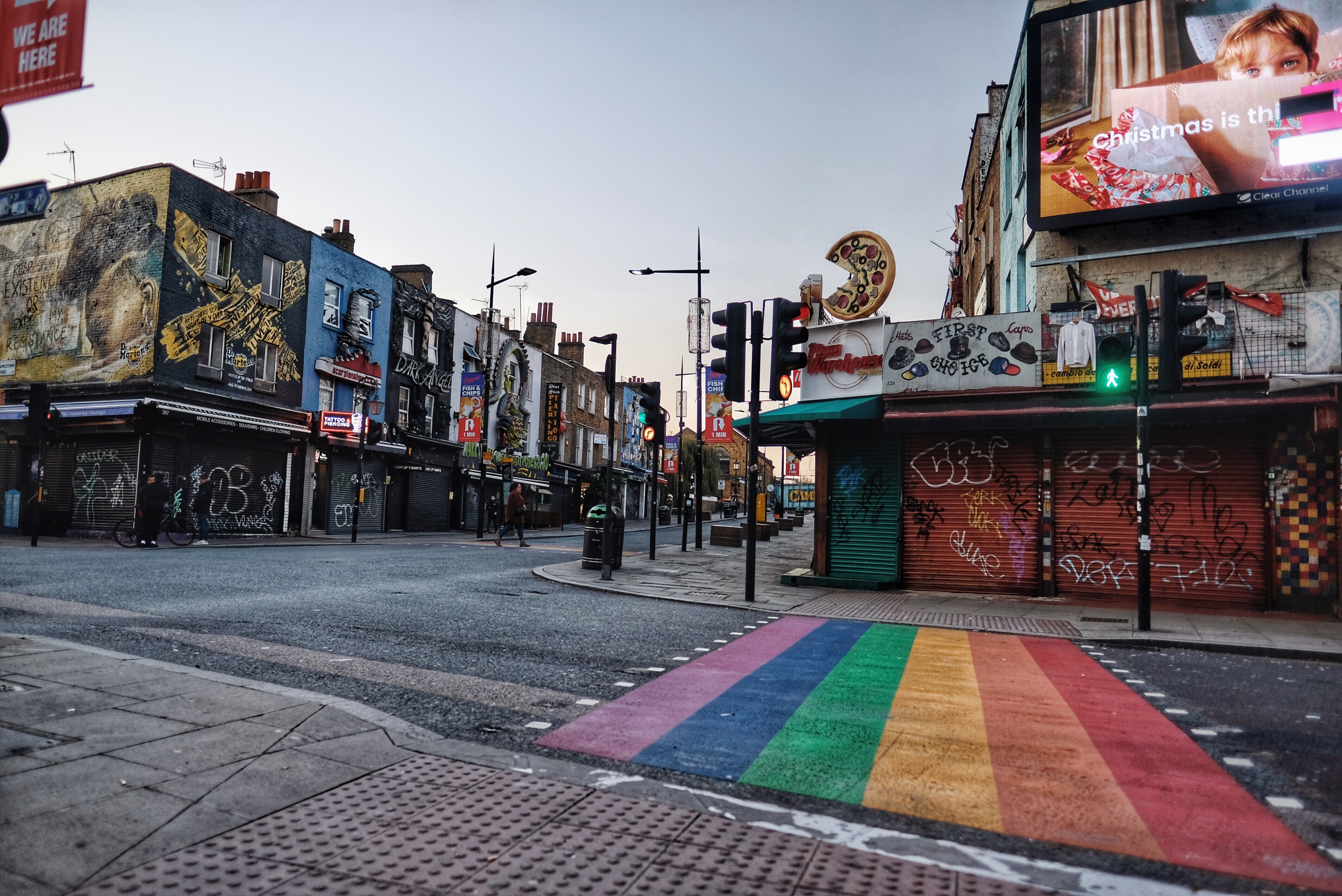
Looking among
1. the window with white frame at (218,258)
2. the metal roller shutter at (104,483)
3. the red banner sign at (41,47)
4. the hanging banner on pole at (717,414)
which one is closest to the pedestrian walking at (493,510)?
the hanging banner on pole at (717,414)

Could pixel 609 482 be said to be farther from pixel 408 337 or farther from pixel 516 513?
pixel 408 337

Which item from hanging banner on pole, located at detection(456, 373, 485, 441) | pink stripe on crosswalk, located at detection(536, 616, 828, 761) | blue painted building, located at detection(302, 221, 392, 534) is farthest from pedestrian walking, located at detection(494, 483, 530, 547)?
pink stripe on crosswalk, located at detection(536, 616, 828, 761)

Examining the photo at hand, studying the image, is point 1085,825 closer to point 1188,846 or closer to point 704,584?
point 1188,846

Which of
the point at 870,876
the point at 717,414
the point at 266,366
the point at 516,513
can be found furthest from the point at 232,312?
the point at 870,876

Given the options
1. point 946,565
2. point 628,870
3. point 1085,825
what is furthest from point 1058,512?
point 628,870

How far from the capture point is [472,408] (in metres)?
32.3

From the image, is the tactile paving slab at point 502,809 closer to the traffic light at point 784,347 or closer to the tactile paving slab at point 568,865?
the tactile paving slab at point 568,865

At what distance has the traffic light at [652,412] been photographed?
53.6 ft

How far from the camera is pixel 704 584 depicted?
14375mm

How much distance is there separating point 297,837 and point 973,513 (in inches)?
508

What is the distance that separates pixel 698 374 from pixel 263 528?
14840 mm

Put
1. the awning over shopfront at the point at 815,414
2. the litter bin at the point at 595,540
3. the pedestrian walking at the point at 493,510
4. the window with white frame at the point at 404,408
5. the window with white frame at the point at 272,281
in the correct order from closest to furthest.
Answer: the awning over shopfront at the point at 815,414
the litter bin at the point at 595,540
the window with white frame at the point at 272,281
the pedestrian walking at the point at 493,510
the window with white frame at the point at 404,408

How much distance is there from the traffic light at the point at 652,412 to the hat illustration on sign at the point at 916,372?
4.64 m

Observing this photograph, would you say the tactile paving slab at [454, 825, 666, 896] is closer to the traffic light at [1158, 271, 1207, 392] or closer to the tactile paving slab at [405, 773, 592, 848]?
the tactile paving slab at [405, 773, 592, 848]
